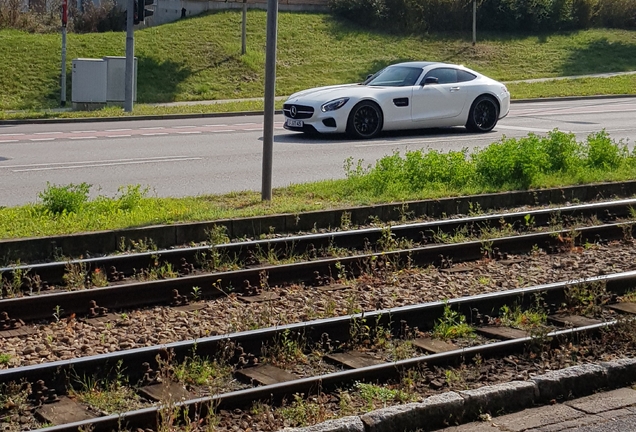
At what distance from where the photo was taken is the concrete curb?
559 cm

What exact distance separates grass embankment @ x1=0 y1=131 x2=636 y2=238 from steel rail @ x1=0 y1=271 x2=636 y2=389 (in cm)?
363

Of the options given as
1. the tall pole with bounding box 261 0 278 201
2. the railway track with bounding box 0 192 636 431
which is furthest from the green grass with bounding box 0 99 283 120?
the railway track with bounding box 0 192 636 431

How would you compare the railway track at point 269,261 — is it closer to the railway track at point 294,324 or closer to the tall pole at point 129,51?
the railway track at point 294,324

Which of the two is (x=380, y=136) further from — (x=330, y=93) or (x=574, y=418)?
(x=574, y=418)

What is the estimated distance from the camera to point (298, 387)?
242 inches

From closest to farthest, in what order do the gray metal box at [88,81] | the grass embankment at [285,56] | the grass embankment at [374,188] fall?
the grass embankment at [374,188] < the gray metal box at [88,81] < the grass embankment at [285,56]

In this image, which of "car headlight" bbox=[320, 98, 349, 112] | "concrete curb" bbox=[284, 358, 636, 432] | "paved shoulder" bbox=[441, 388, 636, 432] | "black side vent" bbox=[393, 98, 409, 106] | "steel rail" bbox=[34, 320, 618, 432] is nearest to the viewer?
"steel rail" bbox=[34, 320, 618, 432]

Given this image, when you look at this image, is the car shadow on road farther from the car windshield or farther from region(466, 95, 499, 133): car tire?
the car windshield

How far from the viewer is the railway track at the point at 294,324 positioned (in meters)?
6.03

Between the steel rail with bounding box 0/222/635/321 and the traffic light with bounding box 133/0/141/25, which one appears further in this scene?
the traffic light with bounding box 133/0/141/25

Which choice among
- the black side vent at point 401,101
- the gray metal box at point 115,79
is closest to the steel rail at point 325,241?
the black side vent at point 401,101

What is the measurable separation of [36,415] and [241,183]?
8.41 meters

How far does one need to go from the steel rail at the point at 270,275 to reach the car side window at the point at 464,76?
30.9ft

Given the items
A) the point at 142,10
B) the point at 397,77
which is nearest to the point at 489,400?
the point at 397,77
